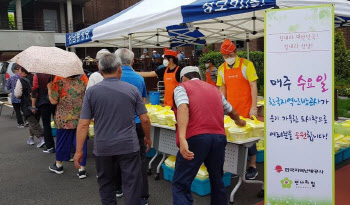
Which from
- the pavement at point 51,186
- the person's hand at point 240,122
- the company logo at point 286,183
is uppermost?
the person's hand at point 240,122

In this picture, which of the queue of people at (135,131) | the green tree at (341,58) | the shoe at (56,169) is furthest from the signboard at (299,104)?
the green tree at (341,58)

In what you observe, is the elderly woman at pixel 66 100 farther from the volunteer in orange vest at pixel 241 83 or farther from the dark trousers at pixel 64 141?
the volunteer in orange vest at pixel 241 83

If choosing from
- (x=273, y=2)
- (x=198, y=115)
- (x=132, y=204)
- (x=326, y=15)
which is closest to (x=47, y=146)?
(x=132, y=204)

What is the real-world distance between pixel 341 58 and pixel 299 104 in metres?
10.6

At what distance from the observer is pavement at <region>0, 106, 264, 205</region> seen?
182 inches

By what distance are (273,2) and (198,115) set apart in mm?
1710

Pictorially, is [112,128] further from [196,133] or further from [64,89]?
[64,89]

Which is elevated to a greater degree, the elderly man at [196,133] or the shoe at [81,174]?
the elderly man at [196,133]

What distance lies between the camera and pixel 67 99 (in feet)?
16.9

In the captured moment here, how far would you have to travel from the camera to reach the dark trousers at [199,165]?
3.30 meters

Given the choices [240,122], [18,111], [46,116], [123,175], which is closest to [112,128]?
[123,175]

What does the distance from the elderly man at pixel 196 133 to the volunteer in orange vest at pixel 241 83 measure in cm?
156

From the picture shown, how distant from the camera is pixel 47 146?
7.12 metres

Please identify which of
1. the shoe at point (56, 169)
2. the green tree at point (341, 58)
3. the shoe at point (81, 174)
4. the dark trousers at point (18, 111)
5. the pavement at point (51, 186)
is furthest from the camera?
the green tree at point (341, 58)
